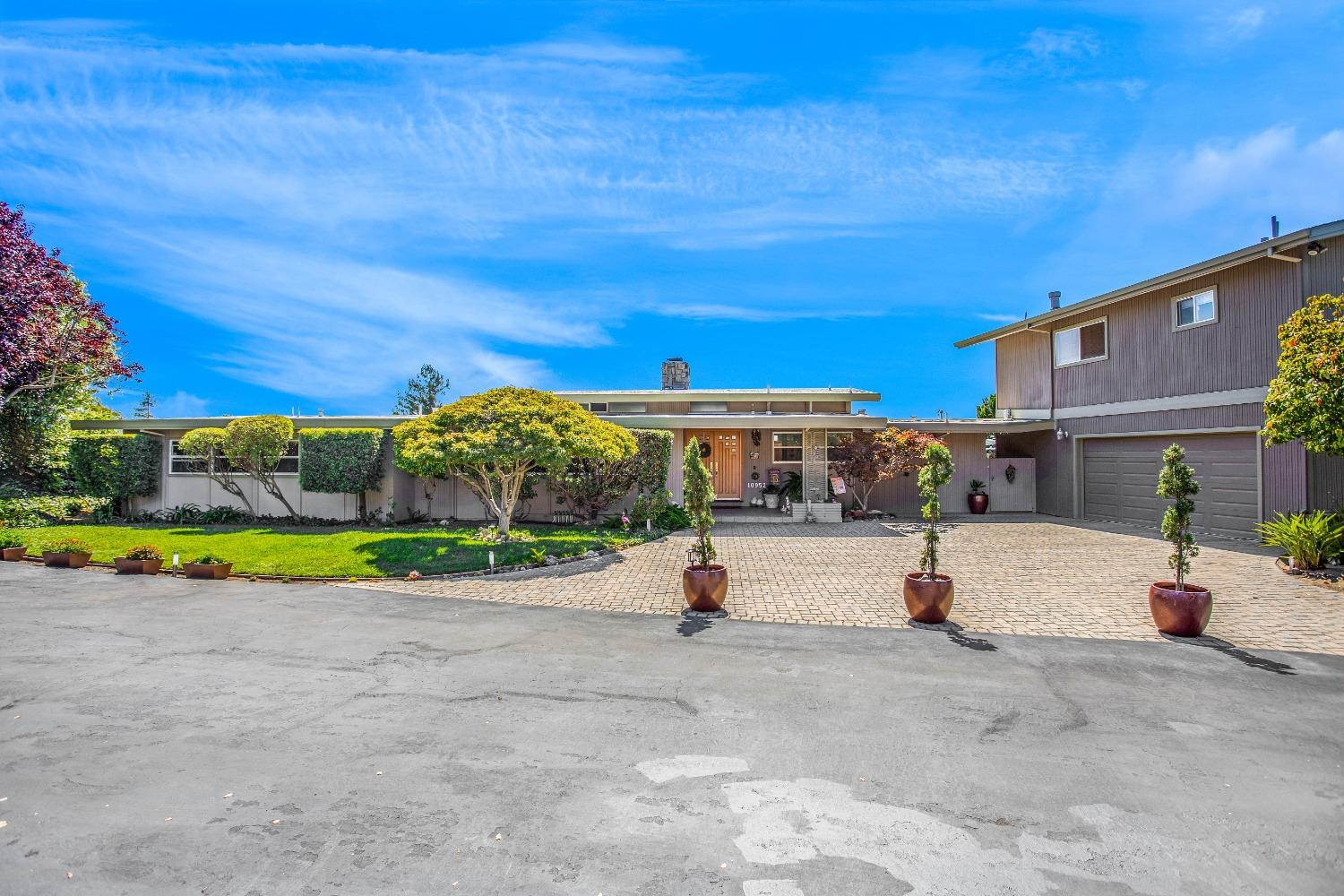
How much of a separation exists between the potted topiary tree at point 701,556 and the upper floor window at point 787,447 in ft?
36.1

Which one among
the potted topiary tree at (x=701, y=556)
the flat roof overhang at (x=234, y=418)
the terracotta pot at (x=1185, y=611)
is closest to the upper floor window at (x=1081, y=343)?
the terracotta pot at (x=1185, y=611)

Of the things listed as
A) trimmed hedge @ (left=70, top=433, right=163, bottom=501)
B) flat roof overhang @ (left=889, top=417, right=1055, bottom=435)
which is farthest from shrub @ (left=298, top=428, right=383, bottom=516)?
flat roof overhang @ (left=889, top=417, right=1055, bottom=435)

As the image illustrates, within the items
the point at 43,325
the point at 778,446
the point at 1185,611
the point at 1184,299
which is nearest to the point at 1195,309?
the point at 1184,299

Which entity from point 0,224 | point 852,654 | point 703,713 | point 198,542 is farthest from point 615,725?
point 0,224

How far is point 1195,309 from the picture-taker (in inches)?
581

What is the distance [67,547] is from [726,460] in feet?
51.2

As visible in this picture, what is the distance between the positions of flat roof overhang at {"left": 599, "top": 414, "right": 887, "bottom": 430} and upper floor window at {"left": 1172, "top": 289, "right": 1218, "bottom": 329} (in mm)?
7510

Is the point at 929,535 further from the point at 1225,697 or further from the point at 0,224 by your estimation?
the point at 0,224

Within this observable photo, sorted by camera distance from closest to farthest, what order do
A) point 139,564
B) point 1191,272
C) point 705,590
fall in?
point 705,590
point 139,564
point 1191,272

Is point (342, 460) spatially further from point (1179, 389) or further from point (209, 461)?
point (1179, 389)

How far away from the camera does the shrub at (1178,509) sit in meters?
7.31

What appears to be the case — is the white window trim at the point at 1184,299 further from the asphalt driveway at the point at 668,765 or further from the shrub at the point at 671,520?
the shrub at the point at 671,520

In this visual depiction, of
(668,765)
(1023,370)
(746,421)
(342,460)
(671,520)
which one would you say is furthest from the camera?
(1023,370)

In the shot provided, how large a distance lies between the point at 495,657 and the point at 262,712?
79.8 inches
